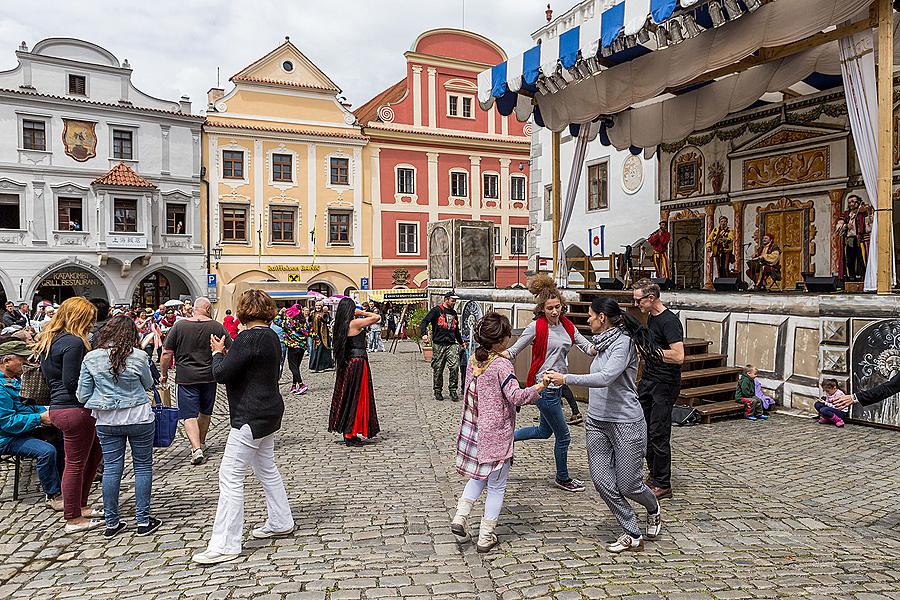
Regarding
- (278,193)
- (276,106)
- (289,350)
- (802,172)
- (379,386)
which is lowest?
(379,386)

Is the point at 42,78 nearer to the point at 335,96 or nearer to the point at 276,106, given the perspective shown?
the point at 276,106

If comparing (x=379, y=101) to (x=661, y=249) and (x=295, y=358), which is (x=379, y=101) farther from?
(x=295, y=358)

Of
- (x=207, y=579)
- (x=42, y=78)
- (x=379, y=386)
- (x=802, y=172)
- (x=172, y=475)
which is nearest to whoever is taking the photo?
(x=207, y=579)

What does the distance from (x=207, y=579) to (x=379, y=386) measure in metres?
9.54

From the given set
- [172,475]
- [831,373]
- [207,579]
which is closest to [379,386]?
[172,475]

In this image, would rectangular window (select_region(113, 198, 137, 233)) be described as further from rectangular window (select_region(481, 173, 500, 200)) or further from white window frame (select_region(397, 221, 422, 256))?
rectangular window (select_region(481, 173, 500, 200))

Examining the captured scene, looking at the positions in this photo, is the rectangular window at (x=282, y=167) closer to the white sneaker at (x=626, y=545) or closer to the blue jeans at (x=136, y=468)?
the blue jeans at (x=136, y=468)

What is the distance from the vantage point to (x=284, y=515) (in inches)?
206

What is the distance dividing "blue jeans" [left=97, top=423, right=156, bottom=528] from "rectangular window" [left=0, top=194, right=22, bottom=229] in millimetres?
28239

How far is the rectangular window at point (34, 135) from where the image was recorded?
28.4 meters

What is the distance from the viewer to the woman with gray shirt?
4.80 metres

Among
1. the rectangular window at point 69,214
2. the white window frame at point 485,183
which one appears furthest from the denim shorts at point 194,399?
the white window frame at point 485,183

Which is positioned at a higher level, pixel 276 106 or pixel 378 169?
pixel 276 106

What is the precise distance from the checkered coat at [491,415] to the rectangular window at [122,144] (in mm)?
30207
